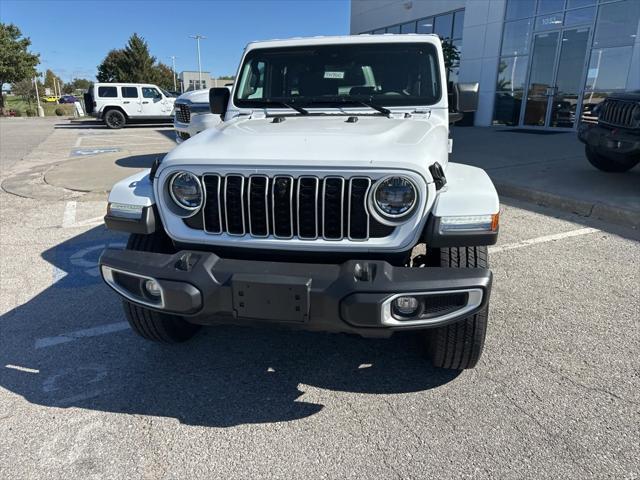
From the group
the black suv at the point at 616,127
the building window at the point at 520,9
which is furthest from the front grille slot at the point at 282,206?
the building window at the point at 520,9

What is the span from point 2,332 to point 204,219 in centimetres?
194

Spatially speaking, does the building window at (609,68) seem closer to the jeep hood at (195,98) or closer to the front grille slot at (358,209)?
the jeep hood at (195,98)

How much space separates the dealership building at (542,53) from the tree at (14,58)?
35.0 metres

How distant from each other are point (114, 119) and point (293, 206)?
22.6 metres

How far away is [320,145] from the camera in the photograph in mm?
2379

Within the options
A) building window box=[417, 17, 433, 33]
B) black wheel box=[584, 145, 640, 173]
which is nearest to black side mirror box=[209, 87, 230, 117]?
black wheel box=[584, 145, 640, 173]

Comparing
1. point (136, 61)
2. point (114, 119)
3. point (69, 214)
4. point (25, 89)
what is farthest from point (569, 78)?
point (25, 89)

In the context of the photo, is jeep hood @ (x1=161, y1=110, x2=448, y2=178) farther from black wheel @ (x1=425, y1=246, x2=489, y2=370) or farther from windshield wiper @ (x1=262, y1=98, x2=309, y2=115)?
black wheel @ (x1=425, y1=246, x2=489, y2=370)

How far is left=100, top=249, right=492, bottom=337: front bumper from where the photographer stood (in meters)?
1.99

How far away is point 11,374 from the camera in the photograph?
8.95 feet

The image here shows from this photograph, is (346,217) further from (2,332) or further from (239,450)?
(2,332)

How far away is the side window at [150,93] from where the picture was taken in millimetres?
22031

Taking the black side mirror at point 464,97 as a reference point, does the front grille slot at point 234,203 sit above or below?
below

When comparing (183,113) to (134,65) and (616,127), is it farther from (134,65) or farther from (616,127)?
(134,65)
